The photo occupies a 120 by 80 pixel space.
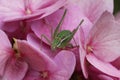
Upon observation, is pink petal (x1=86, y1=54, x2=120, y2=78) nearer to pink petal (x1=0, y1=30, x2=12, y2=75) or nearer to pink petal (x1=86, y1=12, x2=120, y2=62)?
pink petal (x1=86, y1=12, x2=120, y2=62)


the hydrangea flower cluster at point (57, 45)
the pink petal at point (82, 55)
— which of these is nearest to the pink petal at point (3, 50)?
the hydrangea flower cluster at point (57, 45)

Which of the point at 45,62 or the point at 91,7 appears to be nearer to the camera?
the point at 45,62

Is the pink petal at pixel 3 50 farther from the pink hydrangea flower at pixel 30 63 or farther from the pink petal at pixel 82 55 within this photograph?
the pink petal at pixel 82 55

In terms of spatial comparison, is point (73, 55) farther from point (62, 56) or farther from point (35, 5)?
point (35, 5)

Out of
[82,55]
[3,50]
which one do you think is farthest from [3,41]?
[82,55]

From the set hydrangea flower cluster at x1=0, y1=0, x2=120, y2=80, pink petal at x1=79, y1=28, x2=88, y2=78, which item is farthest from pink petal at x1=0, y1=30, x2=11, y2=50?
pink petal at x1=79, y1=28, x2=88, y2=78

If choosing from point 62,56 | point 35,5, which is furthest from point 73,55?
point 35,5

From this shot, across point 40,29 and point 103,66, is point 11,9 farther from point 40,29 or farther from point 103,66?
point 103,66
